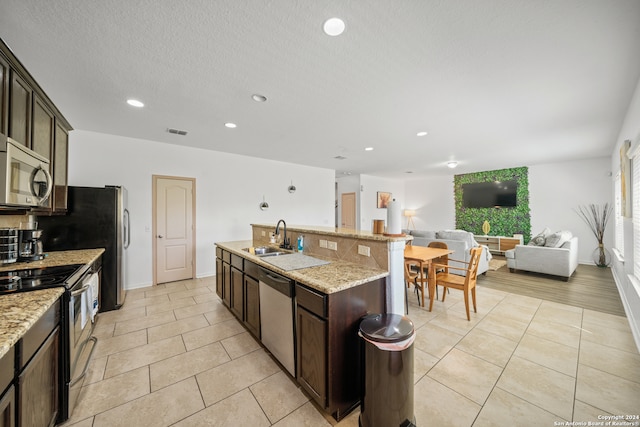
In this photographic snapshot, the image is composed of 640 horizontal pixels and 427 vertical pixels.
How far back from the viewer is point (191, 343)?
249 centimetres

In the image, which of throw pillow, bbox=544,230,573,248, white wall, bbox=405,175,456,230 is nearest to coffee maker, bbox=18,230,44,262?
throw pillow, bbox=544,230,573,248

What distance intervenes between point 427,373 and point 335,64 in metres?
2.72

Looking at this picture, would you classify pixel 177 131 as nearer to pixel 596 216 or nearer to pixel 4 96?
pixel 4 96

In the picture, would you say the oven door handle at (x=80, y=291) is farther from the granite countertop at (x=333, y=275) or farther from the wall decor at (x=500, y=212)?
the wall decor at (x=500, y=212)

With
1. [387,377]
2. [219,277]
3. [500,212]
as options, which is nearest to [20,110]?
[219,277]

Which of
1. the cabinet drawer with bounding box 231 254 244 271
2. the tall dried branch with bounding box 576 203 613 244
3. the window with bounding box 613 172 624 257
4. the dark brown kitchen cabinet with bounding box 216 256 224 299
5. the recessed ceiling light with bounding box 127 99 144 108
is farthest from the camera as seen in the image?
the tall dried branch with bounding box 576 203 613 244

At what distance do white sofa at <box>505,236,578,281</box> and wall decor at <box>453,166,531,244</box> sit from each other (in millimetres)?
2103

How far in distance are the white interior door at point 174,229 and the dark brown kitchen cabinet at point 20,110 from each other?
2448mm

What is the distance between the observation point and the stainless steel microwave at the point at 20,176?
143 centimetres

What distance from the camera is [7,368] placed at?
939 millimetres

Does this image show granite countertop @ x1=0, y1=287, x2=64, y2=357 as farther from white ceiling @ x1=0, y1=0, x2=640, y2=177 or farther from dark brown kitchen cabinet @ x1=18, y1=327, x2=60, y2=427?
white ceiling @ x1=0, y1=0, x2=640, y2=177

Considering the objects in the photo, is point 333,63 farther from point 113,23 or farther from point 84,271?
point 84,271

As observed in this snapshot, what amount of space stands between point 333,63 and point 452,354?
2839 millimetres

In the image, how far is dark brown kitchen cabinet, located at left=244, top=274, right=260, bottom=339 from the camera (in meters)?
2.36
